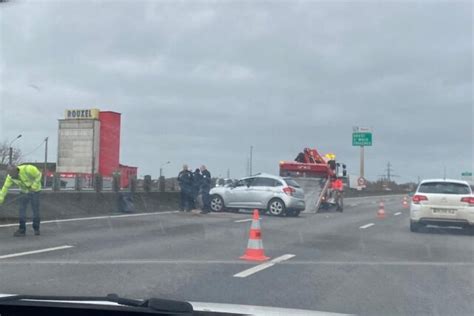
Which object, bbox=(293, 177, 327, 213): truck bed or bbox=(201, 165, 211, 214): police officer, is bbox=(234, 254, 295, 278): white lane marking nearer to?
bbox=(201, 165, 211, 214): police officer

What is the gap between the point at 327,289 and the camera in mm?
8883

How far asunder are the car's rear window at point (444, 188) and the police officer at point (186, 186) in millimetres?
8539

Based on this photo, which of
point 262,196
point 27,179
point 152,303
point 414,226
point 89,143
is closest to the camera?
point 152,303

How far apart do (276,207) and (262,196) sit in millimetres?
683

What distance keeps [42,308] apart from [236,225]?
15.3 metres

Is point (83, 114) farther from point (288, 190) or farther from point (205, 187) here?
point (288, 190)

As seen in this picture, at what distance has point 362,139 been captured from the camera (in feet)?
186

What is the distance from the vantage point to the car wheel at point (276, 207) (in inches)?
966

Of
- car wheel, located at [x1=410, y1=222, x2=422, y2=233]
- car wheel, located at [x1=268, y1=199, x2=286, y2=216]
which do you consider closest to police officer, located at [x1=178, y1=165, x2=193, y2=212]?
car wheel, located at [x1=268, y1=199, x2=286, y2=216]

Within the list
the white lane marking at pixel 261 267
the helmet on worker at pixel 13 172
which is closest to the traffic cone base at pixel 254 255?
the white lane marking at pixel 261 267

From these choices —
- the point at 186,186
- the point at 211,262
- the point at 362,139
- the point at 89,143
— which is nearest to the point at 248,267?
the point at 211,262

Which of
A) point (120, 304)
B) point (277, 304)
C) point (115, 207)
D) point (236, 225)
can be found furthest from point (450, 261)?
point (115, 207)

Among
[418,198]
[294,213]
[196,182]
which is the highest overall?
[196,182]

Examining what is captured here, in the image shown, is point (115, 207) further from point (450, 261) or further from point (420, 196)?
point (450, 261)
